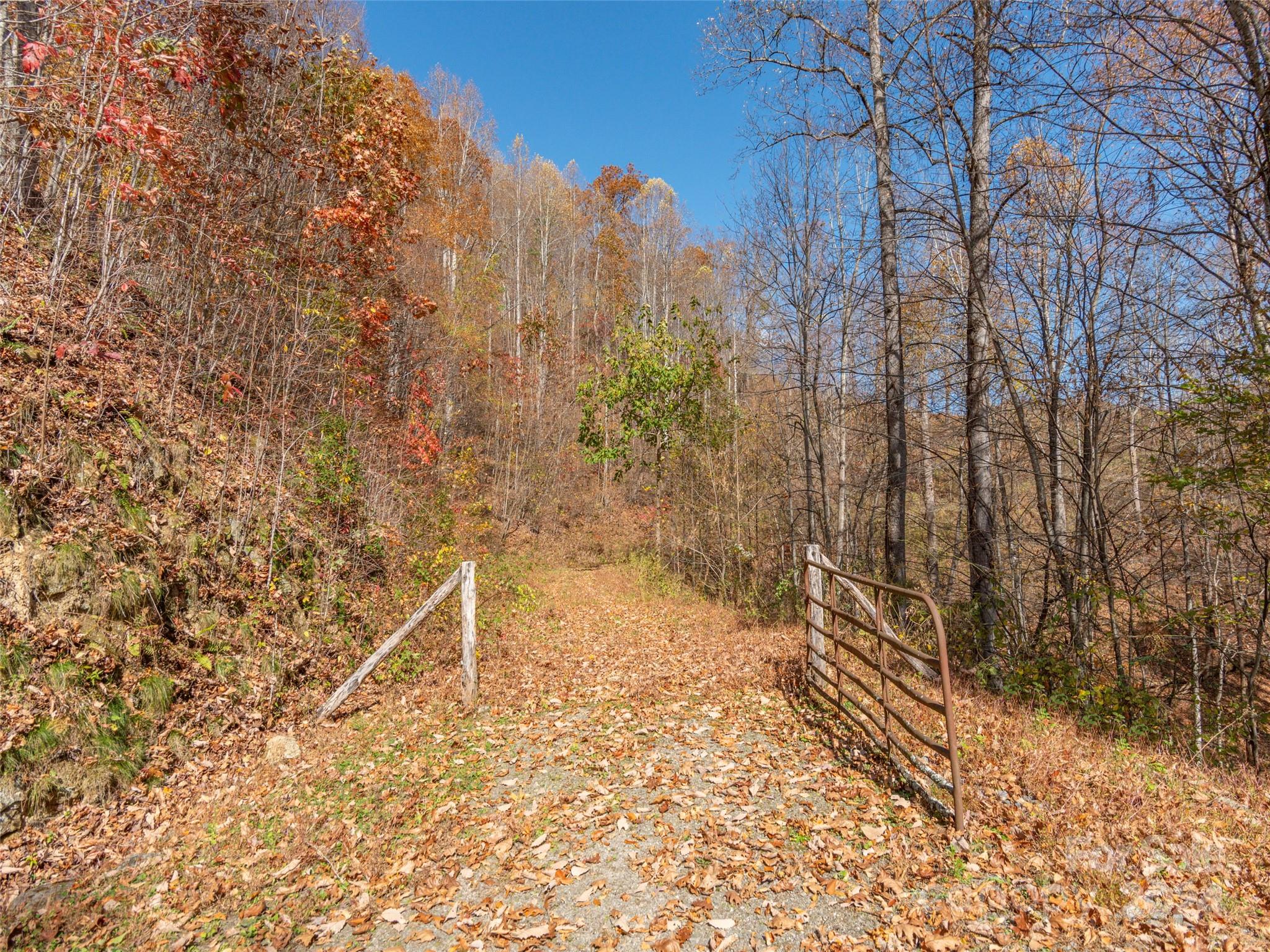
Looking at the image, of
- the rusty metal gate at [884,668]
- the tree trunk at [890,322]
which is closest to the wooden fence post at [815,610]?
the rusty metal gate at [884,668]

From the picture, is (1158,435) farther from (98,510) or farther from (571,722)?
(98,510)

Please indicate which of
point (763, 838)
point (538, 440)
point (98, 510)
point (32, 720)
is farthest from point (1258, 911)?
point (538, 440)

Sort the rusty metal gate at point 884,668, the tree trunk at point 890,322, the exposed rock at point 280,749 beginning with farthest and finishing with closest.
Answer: the tree trunk at point 890,322, the exposed rock at point 280,749, the rusty metal gate at point 884,668

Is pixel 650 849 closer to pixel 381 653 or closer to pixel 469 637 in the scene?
pixel 469 637

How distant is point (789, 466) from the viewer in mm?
11539

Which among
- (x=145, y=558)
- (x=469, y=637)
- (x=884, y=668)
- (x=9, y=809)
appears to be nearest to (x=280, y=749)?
(x=9, y=809)

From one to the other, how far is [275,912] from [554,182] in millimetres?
28157

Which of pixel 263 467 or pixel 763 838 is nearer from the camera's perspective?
pixel 763 838

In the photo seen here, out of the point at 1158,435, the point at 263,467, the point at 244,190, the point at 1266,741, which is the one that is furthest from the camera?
the point at 244,190

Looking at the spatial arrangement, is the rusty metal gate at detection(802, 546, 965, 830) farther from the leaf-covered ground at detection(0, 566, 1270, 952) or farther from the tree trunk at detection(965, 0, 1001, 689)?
the tree trunk at detection(965, 0, 1001, 689)

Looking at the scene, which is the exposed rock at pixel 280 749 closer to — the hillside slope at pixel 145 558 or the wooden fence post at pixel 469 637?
the hillside slope at pixel 145 558

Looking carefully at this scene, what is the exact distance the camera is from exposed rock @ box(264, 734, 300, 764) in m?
5.12

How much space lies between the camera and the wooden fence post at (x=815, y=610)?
20.9 ft

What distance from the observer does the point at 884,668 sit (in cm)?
463
